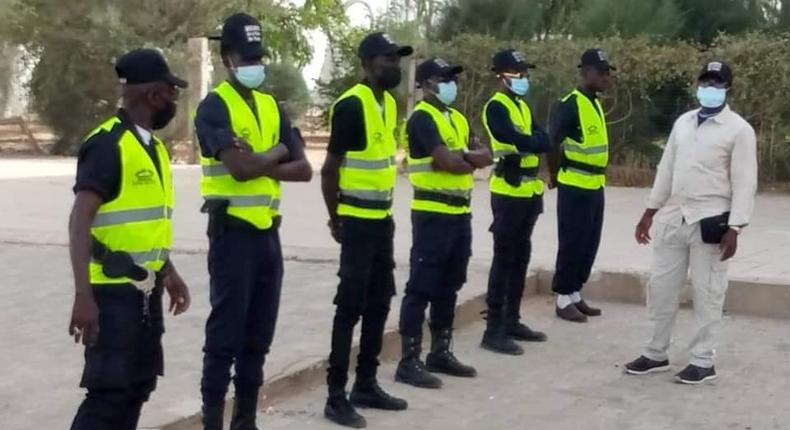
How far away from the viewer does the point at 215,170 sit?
18.4ft

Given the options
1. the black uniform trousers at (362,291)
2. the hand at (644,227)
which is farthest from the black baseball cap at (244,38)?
the hand at (644,227)

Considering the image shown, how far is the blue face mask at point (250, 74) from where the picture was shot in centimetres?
555

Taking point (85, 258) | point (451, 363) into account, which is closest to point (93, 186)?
point (85, 258)

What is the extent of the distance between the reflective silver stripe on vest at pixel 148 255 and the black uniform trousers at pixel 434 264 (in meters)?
2.44

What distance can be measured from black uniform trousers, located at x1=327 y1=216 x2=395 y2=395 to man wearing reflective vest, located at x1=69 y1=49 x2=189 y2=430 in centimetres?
166

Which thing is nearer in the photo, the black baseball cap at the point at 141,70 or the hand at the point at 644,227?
the black baseball cap at the point at 141,70

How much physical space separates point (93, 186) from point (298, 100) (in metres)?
26.7

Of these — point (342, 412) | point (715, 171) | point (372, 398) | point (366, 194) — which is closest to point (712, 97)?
point (715, 171)

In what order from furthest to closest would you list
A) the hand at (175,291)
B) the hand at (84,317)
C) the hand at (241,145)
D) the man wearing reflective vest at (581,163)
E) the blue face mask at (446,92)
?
the man wearing reflective vest at (581,163)
the blue face mask at (446,92)
the hand at (241,145)
the hand at (175,291)
the hand at (84,317)

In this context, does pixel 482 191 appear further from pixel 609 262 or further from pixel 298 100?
pixel 298 100

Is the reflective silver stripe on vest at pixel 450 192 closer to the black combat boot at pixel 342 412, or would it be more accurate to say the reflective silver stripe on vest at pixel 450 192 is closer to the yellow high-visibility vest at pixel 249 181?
the black combat boot at pixel 342 412

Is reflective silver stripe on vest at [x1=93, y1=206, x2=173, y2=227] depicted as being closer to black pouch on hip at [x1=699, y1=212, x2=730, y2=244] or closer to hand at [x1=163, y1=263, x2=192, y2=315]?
hand at [x1=163, y1=263, x2=192, y2=315]

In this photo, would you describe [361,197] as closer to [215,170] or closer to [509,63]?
[215,170]

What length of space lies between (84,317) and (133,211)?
46 cm
